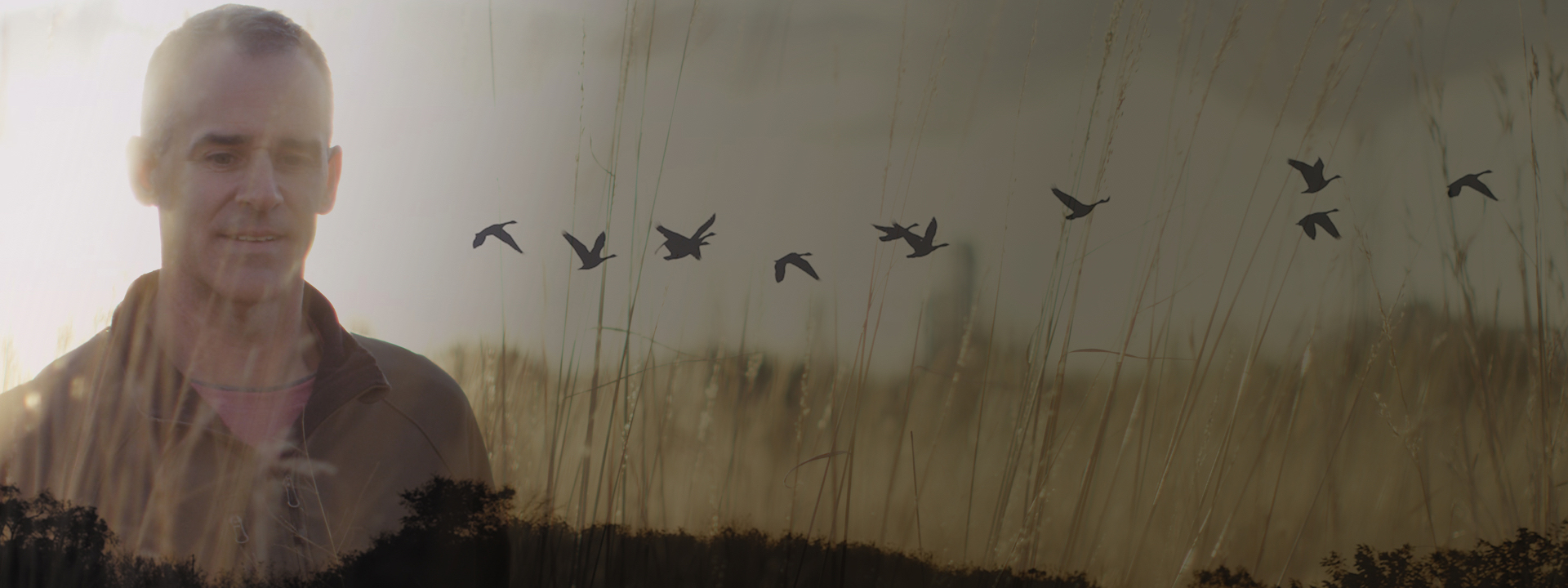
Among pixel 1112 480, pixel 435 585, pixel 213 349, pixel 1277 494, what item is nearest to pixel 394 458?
pixel 435 585

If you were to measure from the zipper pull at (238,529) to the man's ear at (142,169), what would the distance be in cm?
50

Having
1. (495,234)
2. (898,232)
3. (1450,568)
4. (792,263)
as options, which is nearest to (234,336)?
(495,234)

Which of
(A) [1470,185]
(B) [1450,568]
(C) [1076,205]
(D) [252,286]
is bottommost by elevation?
(B) [1450,568]

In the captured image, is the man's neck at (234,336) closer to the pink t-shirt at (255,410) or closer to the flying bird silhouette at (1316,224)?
the pink t-shirt at (255,410)

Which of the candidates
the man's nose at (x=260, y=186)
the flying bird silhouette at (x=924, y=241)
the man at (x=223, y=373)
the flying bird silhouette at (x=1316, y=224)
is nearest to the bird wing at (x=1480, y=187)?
the flying bird silhouette at (x=1316, y=224)

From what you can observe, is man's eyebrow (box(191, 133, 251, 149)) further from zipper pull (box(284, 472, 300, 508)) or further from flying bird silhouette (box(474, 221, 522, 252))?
zipper pull (box(284, 472, 300, 508))

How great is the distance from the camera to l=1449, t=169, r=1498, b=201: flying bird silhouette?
4.48ft

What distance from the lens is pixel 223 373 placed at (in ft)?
4.46

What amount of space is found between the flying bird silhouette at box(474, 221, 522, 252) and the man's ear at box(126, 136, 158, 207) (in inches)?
19.1

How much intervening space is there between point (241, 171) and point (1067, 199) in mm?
1267

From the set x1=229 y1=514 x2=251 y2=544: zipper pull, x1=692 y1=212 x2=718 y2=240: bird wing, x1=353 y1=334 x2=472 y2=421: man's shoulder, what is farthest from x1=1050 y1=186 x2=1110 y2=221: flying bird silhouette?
x1=229 y1=514 x2=251 y2=544: zipper pull

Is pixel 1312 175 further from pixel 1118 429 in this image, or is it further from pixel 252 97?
pixel 252 97

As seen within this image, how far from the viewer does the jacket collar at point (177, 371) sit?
133 cm

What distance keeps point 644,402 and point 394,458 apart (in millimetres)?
410
